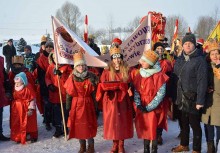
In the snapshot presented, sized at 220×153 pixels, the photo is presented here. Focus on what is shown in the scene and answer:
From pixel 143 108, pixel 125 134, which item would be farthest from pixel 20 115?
pixel 143 108

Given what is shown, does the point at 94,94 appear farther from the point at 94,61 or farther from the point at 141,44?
the point at 141,44

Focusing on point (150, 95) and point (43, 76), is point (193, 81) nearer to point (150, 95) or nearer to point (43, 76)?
point (150, 95)

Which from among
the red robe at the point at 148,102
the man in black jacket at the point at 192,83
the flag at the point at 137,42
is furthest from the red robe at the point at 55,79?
the man in black jacket at the point at 192,83

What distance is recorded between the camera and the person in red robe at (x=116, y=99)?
197 inches

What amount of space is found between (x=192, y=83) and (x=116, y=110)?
1312mm

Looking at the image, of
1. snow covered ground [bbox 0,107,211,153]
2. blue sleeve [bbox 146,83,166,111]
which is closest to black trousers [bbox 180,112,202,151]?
snow covered ground [bbox 0,107,211,153]

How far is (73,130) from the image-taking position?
5.27 metres

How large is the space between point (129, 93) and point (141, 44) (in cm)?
136

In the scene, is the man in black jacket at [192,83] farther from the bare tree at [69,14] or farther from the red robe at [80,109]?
the bare tree at [69,14]

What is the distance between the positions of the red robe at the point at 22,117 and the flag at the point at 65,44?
913mm

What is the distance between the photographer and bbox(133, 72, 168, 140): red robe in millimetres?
4832

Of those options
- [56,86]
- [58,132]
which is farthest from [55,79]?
[58,132]

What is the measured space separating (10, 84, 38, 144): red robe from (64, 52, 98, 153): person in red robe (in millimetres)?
1127

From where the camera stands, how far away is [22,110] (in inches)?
235
